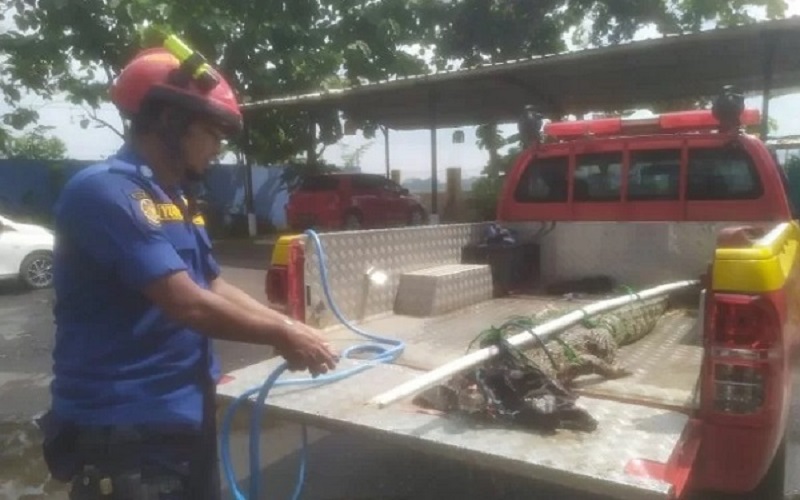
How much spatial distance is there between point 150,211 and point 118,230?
0.10m

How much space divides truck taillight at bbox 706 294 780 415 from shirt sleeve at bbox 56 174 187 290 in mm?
1663

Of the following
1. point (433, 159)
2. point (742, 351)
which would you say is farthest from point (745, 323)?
point (433, 159)

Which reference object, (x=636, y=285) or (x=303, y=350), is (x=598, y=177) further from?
(x=303, y=350)

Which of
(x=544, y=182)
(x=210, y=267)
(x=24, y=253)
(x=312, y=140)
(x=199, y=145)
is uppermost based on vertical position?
(x=312, y=140)

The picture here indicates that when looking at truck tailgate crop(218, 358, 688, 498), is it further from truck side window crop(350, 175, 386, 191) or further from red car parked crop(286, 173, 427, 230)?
truck side window crop(350, 175, 386, 191)

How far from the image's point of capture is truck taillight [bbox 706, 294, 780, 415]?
2.27m

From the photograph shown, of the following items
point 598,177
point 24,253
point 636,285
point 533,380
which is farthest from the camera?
point 24,253

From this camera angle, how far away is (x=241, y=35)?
16500mm

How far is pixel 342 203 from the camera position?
18.8 m

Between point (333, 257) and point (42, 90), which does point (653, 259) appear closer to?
point (333, 257)

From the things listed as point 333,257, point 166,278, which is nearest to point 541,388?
point 166,278

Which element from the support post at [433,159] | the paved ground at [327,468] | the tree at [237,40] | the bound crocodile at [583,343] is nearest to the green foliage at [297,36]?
the tree at [237,40]

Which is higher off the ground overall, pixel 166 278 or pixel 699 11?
pixel 699 11

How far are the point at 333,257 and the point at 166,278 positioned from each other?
207 centimetres
